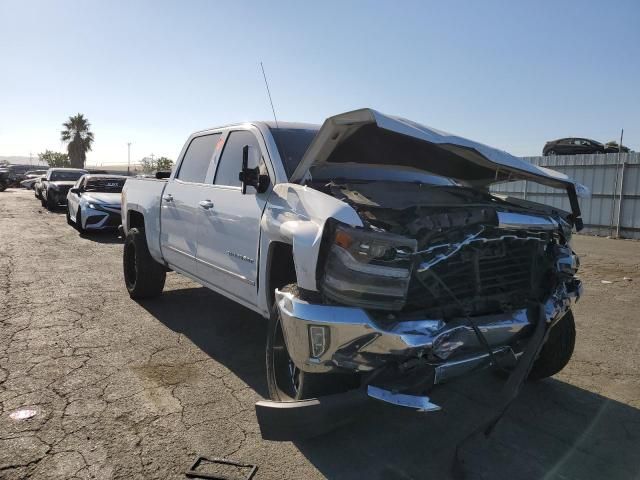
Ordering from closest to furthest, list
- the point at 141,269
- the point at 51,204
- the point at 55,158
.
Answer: the point at 141,269
the point at 51,204
the point at 55,158

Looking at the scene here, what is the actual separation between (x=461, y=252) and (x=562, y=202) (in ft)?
54.8

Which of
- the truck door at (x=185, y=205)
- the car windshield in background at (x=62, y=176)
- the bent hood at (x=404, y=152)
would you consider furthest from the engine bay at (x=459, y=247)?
the car windshield in background at (x=62, y=176)

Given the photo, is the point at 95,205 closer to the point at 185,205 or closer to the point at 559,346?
the point at 185,205

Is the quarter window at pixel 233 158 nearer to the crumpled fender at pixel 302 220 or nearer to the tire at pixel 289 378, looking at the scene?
the crumpled fender at pixel 302 220

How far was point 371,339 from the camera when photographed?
242 cm

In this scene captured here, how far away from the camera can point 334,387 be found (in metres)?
2.73

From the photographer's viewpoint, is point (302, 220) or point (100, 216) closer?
point (302, 220)

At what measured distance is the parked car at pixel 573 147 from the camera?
64.4 ft

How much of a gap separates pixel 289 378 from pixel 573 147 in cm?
2022

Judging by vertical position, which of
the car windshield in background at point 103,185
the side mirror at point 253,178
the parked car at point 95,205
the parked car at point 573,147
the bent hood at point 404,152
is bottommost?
the parked car at point 95,205

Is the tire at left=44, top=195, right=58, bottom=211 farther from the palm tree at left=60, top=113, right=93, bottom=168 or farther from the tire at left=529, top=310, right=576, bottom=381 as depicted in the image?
the palm tree at left=60, top=113, right=93, bottom=168

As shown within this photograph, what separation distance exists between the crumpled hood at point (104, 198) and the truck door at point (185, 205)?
303 inches

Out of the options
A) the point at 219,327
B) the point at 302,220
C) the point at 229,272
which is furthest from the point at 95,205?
the point at 302,220

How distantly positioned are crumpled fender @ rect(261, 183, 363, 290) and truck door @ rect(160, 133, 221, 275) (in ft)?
4.72
